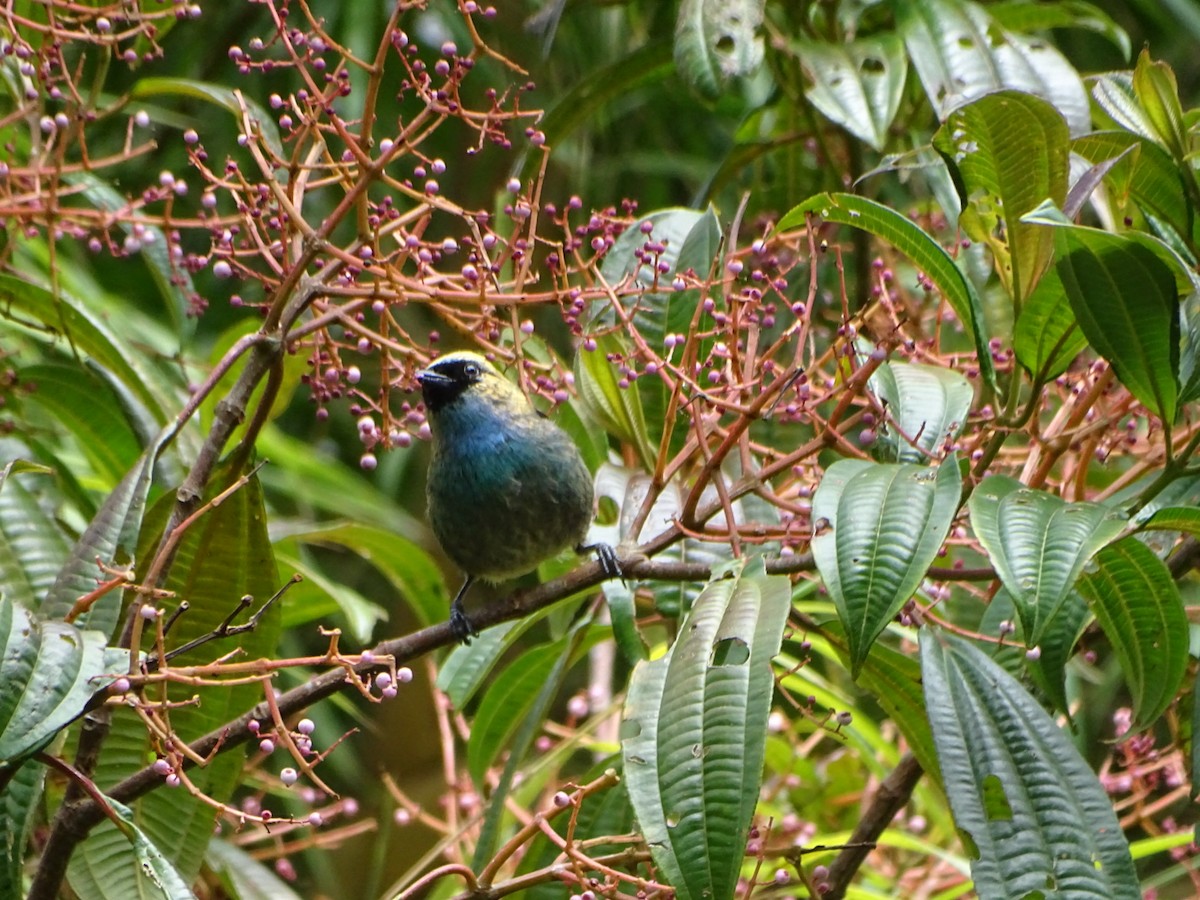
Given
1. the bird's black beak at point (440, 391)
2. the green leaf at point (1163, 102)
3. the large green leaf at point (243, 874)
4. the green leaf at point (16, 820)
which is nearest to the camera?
the green leaf at point (16, 820)

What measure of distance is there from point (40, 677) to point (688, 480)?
110 cm

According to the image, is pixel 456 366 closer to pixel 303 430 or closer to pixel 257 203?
pixel 257 203

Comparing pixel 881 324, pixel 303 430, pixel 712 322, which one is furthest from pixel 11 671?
pixel 303 430

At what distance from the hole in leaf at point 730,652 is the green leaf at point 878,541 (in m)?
0.09

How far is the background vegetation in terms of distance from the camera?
1205 mm

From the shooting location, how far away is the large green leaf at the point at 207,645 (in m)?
1.52

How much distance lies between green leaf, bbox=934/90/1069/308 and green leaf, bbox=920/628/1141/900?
39 cm

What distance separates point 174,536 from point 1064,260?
85cm

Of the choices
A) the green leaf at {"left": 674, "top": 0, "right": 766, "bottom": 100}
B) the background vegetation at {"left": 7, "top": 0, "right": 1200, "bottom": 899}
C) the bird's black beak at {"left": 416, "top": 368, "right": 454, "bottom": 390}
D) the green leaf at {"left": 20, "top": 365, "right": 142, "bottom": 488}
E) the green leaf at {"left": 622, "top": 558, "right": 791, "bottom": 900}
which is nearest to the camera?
the green leaf at {"left": 622, "top": 558, "right": 791, "bottom": 900}

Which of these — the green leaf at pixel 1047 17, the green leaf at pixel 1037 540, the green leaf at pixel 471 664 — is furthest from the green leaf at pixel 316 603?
the green leaf at pixel 1047 17

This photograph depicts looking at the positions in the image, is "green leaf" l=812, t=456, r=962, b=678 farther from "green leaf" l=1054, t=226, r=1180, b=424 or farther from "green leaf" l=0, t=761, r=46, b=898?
"green leaf" l=0, t=761, r=46, b=898

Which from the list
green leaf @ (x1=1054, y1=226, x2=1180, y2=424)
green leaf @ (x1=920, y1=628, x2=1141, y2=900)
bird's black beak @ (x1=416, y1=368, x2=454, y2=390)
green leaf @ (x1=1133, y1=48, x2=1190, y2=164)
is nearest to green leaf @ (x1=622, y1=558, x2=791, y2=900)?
green leaf @ (x1=920, y1=628, x2=1141, y2=900)

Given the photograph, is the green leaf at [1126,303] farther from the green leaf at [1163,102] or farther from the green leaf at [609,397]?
the green leaf at [609,397]

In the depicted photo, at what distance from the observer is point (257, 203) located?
1.57 meters
